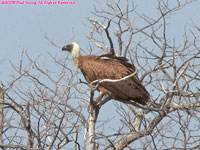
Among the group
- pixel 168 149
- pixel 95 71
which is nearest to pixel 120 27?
pixel 95 71

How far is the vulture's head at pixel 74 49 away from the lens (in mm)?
10048

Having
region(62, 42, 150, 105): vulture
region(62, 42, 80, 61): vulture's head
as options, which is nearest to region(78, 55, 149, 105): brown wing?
region(62, 42, 150, 105): vulture

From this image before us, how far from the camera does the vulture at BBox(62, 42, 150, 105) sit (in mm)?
8984

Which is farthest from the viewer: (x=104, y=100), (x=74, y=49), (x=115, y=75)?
(x=74, y=49)

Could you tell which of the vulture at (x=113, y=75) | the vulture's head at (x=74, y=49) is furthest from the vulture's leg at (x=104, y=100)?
the vulture's head at (x=74, y=49)

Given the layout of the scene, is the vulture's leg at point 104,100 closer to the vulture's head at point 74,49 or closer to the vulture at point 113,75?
the vulture at point 113,75

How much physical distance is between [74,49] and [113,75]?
129 centimetres

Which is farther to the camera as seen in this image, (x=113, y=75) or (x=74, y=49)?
(x=74, y=49)

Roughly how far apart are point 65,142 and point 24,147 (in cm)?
68

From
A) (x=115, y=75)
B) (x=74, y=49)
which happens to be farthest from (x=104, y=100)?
(x=74, y=49)

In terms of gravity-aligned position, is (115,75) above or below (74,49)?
below

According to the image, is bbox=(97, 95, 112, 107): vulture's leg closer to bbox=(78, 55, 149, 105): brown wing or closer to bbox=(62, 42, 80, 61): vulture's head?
bbox=(78, 55, 149, 105): brown wing

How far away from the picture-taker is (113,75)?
9469mm

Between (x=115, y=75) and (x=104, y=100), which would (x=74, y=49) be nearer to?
(x=115, y=75)
